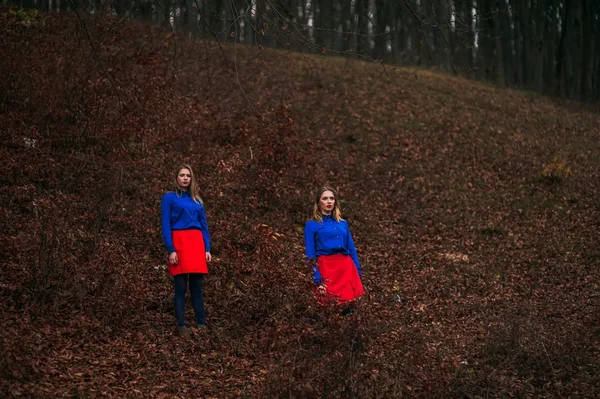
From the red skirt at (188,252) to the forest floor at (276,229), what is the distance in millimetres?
843

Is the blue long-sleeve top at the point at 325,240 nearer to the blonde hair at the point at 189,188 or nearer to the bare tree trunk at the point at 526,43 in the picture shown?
the blonde hair at the point at 189,188

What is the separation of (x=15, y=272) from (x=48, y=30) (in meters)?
13.9

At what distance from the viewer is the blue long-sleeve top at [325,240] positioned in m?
A: 6.96

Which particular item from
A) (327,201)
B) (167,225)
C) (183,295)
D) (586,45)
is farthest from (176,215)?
(586,45)

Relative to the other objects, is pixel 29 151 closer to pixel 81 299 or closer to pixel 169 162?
pixel 169 162

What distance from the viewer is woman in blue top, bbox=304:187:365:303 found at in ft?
22.5

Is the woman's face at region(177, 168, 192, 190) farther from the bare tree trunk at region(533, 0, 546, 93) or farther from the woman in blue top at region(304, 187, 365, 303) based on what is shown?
the bare tree trunk at region(533, 0, 546, 93)

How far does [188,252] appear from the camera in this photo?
7.35 meters

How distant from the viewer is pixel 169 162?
45.6 feet

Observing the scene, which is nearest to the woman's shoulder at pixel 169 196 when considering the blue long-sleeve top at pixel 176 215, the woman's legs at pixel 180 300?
the blue long-sleeve top at pixel 176 215

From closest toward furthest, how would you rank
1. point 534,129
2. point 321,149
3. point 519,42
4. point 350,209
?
point 350,209
point 321,149
point 534,129
point 519,42

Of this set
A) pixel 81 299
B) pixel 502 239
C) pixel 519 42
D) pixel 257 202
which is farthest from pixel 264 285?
pixel 519 42

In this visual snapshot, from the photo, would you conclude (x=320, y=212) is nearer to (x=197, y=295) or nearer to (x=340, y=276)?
(x=340, y=276)

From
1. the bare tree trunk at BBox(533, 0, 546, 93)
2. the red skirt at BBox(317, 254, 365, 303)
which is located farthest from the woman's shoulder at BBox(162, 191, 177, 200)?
the bare tree trunk at BBox(533, 0, 546, 93)
